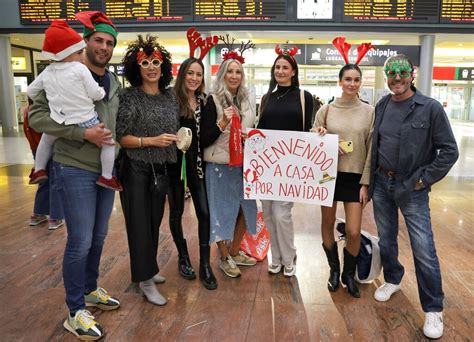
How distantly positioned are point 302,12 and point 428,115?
7.34 meters

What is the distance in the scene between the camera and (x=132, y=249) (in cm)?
264

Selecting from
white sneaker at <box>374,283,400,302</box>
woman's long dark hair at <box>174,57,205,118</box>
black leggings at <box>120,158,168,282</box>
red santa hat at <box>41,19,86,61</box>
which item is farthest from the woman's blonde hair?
white sneaker at <box>374,283,400,302</box>

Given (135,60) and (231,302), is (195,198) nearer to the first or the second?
(231,302)

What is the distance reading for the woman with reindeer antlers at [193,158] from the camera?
2.75 m

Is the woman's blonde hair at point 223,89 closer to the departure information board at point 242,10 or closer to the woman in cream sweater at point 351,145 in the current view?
the woman in cream sweater at point 351,145

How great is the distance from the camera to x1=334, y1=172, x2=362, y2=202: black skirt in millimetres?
2741

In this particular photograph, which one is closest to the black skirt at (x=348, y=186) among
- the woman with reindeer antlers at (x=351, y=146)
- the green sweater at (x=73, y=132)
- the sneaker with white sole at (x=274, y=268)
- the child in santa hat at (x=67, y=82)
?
the woman with reindeer antlers at (x=351, y=146)

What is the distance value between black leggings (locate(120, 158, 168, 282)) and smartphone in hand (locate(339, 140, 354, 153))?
1.20 metres

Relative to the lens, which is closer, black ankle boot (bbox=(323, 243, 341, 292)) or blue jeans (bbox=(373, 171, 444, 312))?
blue jeans (bbox=(373, 171, 444, 312))

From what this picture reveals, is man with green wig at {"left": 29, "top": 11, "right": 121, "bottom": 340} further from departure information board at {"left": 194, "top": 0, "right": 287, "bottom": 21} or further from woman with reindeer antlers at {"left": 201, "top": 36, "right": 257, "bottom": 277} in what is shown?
departure information board at {"left": 194, "top": 0, "right": 287, "bottom": 21}

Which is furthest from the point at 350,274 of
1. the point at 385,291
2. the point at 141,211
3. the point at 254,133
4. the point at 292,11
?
the point at 292,11

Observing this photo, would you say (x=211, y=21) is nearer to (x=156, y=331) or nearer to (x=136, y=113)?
(x=136, y=113)

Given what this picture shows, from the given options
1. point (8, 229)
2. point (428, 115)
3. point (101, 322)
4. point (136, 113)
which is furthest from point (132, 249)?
point (8, 229)

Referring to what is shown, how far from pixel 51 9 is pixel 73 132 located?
885 centimetres
